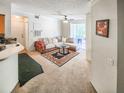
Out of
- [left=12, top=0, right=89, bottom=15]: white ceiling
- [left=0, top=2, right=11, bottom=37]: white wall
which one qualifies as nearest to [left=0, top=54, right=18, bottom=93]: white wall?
[left=0, top=2, right=11, bottom=37]: white wall

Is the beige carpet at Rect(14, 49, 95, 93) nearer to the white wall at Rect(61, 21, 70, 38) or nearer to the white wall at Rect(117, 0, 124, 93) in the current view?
the white wall at Rect(117, 0, 124, 93)

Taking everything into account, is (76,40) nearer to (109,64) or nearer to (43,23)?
(43,23)

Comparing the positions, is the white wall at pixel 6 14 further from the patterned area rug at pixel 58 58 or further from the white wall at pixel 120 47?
the white wall at pixel 120 47

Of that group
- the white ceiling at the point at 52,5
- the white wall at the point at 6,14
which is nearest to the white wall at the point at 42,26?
the white ceiling at the point at 52,5

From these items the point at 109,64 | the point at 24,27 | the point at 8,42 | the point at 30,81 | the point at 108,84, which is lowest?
the point at 30,81

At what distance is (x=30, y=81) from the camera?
4148mm

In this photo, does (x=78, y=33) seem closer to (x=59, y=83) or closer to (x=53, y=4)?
(x=53, y=4)

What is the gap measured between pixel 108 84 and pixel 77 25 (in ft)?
35.1

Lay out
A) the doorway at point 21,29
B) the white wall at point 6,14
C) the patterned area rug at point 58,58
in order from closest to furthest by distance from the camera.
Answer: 1. the white wall at point 6,14
2. the patterned area rug at point 58,58
3. the doorway at point 21,29

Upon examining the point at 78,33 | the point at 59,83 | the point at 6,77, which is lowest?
the point at 59,83

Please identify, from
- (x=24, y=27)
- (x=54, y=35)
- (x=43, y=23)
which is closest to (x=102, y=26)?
(x=24, y=27)

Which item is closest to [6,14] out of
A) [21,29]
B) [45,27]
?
[21,29]

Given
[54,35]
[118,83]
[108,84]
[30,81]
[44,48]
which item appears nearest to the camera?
[118,83]

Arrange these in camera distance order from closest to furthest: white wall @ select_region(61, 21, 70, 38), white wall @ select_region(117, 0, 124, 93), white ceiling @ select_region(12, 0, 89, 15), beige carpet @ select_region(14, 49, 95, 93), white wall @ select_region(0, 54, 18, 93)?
white wall @ select_region(117, 0, 124, 93), white wall @ select_region(0, 54, 18, 93), beige carpet @ select_region(14, 49, 95, 93), white ceiling @ select_region(12, 0, 89, 15), white wall @ select_region(61, 21, 70, 38)
